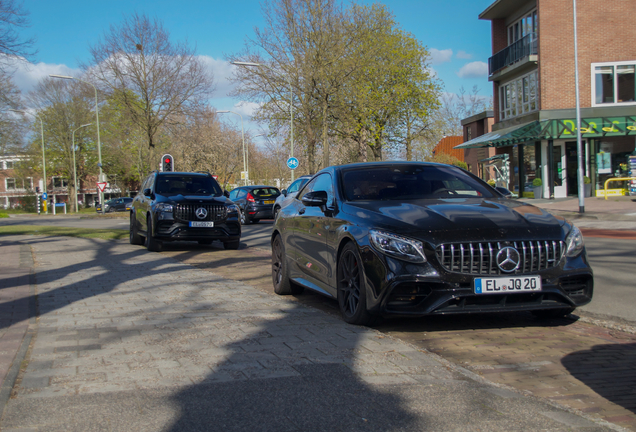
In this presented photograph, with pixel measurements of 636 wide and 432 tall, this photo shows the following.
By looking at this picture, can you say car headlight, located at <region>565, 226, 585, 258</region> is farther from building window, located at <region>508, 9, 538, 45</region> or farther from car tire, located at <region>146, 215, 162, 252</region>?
building window, located at <region>508, 9, 538, 45</region>

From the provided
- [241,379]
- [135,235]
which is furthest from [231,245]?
[241,379]

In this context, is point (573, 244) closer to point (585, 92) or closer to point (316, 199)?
point (316, 199)

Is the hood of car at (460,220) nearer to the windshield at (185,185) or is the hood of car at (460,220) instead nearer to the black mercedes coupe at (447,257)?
the black mercedes coupe at (447,257)

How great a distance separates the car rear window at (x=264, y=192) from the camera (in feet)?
84.3

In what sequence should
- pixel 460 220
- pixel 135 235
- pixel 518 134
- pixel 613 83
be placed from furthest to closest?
pixel 518 134, pixel 613 83, pixel 135 235, pixel 460 220

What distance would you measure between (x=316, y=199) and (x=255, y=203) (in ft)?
63.6

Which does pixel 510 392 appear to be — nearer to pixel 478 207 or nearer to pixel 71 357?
pixel 478 207

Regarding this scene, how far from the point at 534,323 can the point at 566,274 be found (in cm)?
79

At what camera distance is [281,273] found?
23.9 feet

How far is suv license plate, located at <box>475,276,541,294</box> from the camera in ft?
15.3

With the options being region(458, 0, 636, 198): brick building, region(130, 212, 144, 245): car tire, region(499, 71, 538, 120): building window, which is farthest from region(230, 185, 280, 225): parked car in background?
region(499, 71, 538, 120): building window

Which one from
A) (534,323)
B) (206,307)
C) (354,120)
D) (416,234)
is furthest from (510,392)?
(354,120)

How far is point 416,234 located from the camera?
4.75 metres

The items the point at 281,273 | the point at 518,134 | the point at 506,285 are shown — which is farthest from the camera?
the point at 518,134
